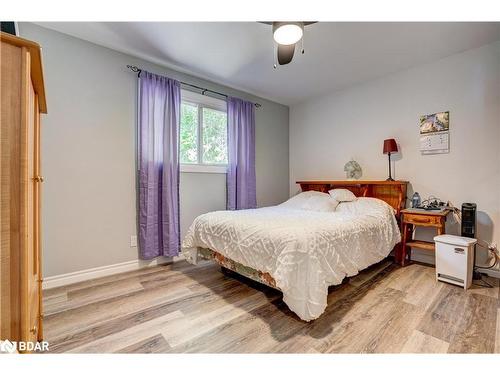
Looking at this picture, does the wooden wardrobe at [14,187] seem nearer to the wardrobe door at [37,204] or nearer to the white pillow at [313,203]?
the wardrobe door at [37,204]

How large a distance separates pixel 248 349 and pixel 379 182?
8.61 feet

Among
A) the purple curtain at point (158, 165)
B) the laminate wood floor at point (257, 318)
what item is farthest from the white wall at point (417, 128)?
the purple curtain at point (158, 165)

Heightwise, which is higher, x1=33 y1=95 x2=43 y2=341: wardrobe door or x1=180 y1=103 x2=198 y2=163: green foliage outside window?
x1=180 y1=103 x2=198 y2=163: green foliage outside window

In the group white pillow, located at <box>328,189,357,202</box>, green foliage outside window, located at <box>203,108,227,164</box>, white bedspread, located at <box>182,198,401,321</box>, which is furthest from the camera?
green foliage outside window, located at <box>203,108,227,164</box>

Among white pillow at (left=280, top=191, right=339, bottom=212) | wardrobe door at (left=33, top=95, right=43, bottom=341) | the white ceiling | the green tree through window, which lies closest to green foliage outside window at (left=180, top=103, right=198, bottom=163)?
the green tree through window

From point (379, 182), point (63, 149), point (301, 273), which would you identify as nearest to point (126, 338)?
point (301, 273)

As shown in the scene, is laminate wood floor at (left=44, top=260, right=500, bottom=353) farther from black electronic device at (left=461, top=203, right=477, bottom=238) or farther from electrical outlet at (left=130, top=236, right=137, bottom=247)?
black electronic device at (left=461, top=203, right=477, bottom=238)

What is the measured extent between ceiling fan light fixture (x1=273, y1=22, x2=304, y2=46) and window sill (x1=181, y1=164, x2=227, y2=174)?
6.31ft

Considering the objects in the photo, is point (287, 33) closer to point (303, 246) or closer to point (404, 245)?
point (303, 246)

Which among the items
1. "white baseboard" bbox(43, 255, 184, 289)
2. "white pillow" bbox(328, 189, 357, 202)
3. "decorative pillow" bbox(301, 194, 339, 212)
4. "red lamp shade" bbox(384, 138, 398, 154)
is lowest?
"white baseboard" bbox(43, 255, 184, 289)

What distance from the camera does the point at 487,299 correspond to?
1996 mm

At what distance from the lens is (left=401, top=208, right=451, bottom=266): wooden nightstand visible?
2.52 metres

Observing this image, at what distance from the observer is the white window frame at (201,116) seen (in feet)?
10.4

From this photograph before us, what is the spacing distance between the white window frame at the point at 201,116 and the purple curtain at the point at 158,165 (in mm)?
198
